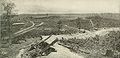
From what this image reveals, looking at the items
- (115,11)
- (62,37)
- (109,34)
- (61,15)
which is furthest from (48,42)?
(115,11)

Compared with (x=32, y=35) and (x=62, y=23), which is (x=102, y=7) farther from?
(x=32, y=35)

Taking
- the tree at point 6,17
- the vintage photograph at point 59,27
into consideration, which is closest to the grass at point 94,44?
the vintage photograph at point 59,27

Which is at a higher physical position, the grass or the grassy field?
the grassy field

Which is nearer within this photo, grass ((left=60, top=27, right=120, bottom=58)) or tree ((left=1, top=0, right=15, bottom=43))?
grass ((left=60, top=27, right=120, bottom=58))

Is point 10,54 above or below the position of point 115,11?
below

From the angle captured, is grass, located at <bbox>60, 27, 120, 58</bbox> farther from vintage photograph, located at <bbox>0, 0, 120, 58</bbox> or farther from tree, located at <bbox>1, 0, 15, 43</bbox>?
tree, located at <bbox>1, 0, 15, 43</bbox>

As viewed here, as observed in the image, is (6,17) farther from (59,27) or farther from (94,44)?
(94,44)

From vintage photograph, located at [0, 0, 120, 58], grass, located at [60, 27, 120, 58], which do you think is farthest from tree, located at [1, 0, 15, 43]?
grass, located at [60, 27, 120, 58]

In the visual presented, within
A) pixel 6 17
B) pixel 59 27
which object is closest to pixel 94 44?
pixel 59 27
